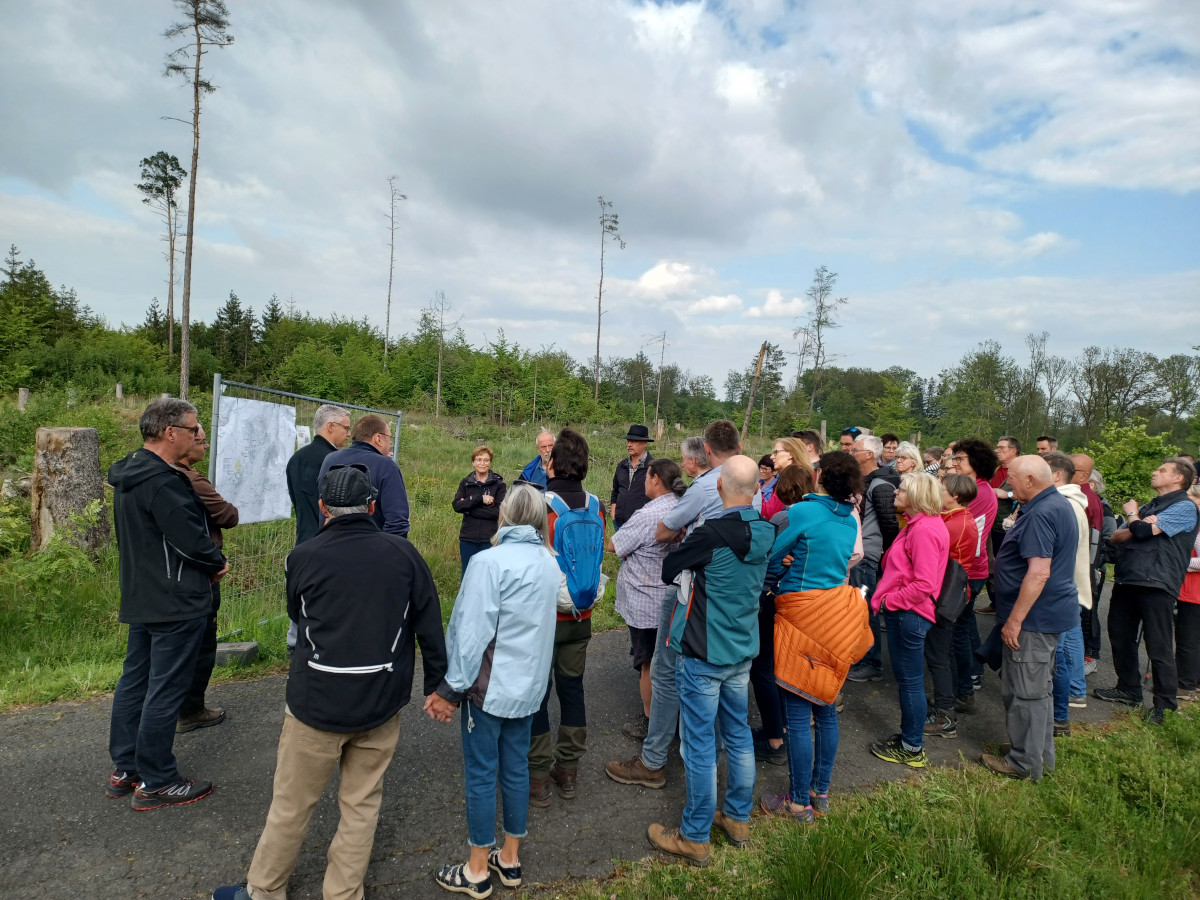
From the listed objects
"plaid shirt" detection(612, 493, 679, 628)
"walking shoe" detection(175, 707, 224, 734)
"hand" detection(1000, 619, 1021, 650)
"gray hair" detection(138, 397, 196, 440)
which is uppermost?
"gray hair" detection(138, 397, 196, 440)

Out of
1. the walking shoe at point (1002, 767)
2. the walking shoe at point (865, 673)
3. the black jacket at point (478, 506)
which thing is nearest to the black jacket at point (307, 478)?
the black jacket at point (478, 506)

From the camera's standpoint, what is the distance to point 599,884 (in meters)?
2.84

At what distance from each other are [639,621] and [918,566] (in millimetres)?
1936

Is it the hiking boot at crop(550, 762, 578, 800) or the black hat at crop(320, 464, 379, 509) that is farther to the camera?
the hiking boot at crop(550, 762, 578, 800)

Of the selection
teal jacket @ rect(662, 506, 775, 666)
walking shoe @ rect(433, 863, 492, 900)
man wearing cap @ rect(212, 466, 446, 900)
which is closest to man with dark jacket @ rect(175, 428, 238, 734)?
man wearing cap @ rect(212, 466, 446, 900)

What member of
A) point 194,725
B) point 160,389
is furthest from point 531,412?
point 194,725

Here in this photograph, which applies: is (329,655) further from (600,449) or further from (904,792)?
(600,449)

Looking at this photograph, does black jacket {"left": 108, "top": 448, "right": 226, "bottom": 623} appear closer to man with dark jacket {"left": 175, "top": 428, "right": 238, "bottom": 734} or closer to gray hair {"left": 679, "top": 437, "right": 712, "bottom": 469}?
man with dark jacket {"left": 175, "top": 428, "right": 238, "bottom": 734}

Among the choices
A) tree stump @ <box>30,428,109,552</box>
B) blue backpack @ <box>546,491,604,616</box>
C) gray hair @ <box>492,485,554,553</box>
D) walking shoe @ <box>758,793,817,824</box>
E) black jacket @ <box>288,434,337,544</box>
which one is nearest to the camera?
gray hair @ <box>492,485,554,553</box>

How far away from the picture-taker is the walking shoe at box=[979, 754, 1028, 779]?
389 centimetres

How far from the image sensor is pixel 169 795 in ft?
10.6

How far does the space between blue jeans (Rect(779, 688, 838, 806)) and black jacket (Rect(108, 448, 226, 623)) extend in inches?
132

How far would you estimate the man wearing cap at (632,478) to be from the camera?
5.26 metres

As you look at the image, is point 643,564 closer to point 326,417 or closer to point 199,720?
point 326,417
